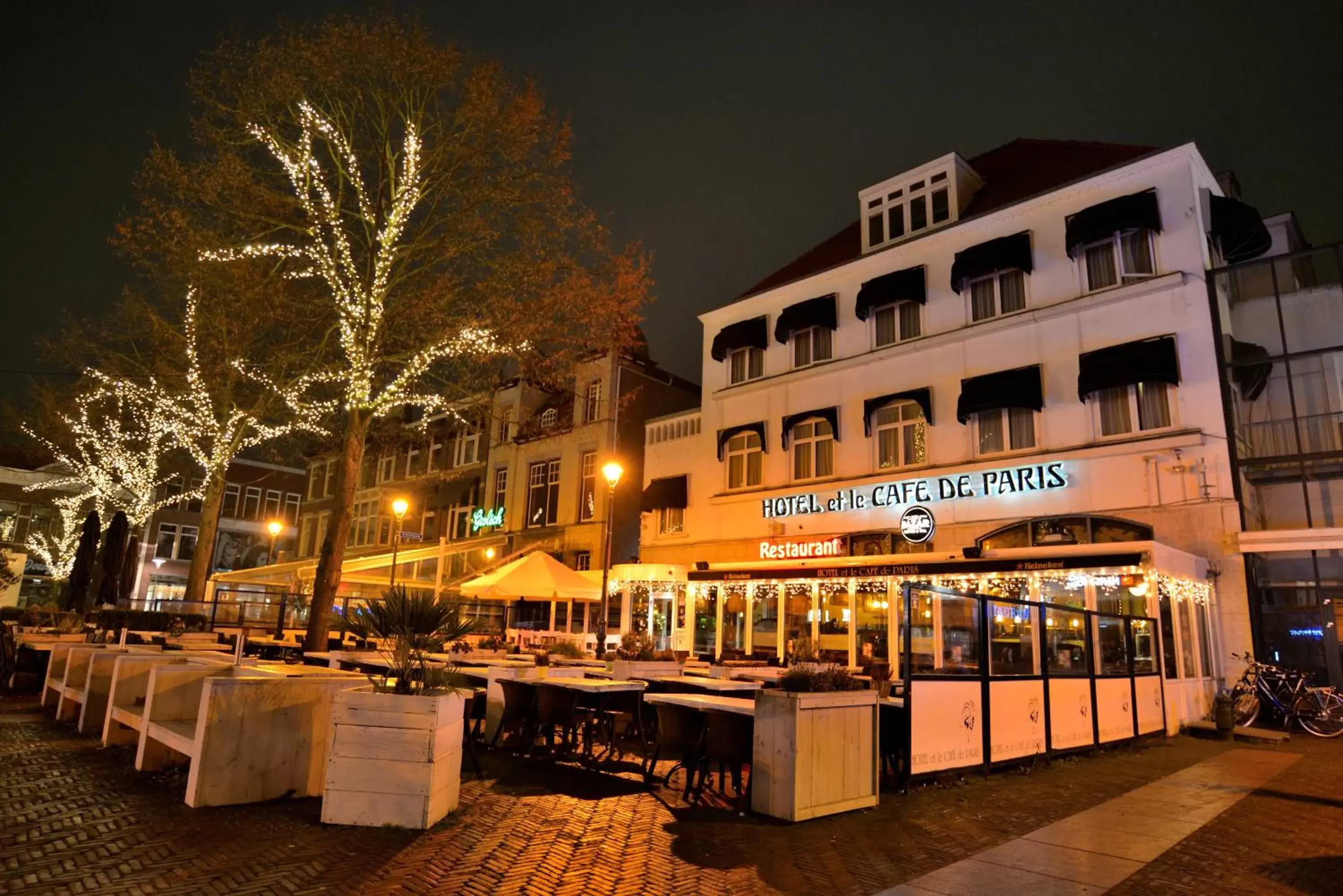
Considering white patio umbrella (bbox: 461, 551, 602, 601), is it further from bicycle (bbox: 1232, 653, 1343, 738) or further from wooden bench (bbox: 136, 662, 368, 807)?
bicycle (bbox: 1232, 653, 1343, 738)

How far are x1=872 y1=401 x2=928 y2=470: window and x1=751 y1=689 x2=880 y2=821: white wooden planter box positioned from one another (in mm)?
12745

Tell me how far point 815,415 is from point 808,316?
9.21 ft

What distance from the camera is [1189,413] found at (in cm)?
1436

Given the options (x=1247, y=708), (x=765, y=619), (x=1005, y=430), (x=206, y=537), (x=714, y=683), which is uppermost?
(x=1005, y=430)

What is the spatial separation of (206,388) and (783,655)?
15.9 meters

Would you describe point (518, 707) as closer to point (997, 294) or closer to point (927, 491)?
point (927, 491)

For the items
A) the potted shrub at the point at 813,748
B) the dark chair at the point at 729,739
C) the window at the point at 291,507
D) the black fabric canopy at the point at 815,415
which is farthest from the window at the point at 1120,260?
the window at the point at 291,507

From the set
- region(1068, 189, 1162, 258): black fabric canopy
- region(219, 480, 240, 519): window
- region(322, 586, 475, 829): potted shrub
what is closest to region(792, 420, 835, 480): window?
region(1068, 189, 1162, 258): black fabric canopy

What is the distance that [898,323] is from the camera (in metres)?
19.5

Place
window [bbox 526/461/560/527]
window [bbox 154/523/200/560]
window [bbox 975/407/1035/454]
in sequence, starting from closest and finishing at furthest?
window [bbox 975/407/1035/454]
window [bbox 526/461/560/527]
window [bbox 154/523/200/560]

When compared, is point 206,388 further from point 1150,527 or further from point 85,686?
point 1150,527

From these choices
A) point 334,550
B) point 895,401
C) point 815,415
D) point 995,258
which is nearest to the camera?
point 334,550

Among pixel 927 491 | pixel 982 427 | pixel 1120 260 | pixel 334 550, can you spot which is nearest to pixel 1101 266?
pixel 1120 260

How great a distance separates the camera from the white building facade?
45.8 ft
